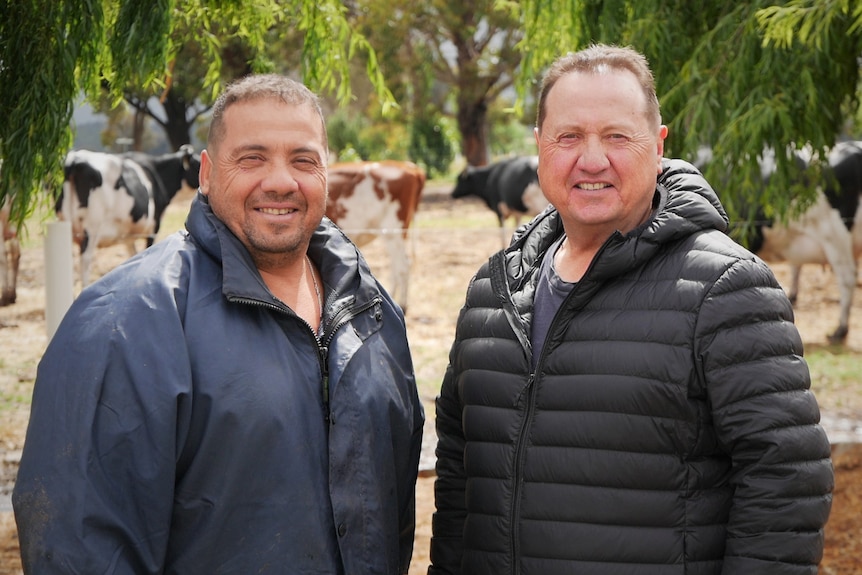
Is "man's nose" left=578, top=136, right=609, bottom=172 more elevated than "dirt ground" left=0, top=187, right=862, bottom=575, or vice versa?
"man's nose" left=578, top=136, right=609, bottom=172

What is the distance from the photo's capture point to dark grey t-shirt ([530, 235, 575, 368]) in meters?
2.32

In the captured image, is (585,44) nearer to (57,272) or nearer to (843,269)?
(57,272)

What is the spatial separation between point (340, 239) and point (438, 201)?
71.2 feet

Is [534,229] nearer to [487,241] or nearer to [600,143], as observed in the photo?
[600,143]

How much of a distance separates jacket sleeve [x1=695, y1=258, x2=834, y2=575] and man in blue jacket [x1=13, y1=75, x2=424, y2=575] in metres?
0.75

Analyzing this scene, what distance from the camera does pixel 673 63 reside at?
196 inches

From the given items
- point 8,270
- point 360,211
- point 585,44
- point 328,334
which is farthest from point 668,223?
point 360,211

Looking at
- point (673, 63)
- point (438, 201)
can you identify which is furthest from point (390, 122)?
point (673, 63)

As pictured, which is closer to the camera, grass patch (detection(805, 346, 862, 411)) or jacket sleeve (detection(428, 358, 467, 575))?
jacket sleeve (detection(428, 358, 467, 575))

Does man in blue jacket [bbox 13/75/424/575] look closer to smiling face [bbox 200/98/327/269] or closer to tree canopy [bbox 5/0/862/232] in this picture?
smiling face [bbox 200/98/327/269]

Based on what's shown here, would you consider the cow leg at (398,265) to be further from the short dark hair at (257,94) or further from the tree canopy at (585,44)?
the short dark hair at (257,94)

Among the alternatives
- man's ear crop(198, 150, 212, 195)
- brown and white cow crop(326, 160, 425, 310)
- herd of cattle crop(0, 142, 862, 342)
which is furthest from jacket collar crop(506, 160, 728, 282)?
brown and white cow crop(326, 160, 425, 310)

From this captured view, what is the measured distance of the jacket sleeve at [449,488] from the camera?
257 centimetres

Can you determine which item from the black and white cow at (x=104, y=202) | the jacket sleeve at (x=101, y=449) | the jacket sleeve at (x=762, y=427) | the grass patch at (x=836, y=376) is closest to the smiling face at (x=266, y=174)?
the jacket sleeve at (x=101, y=449)
